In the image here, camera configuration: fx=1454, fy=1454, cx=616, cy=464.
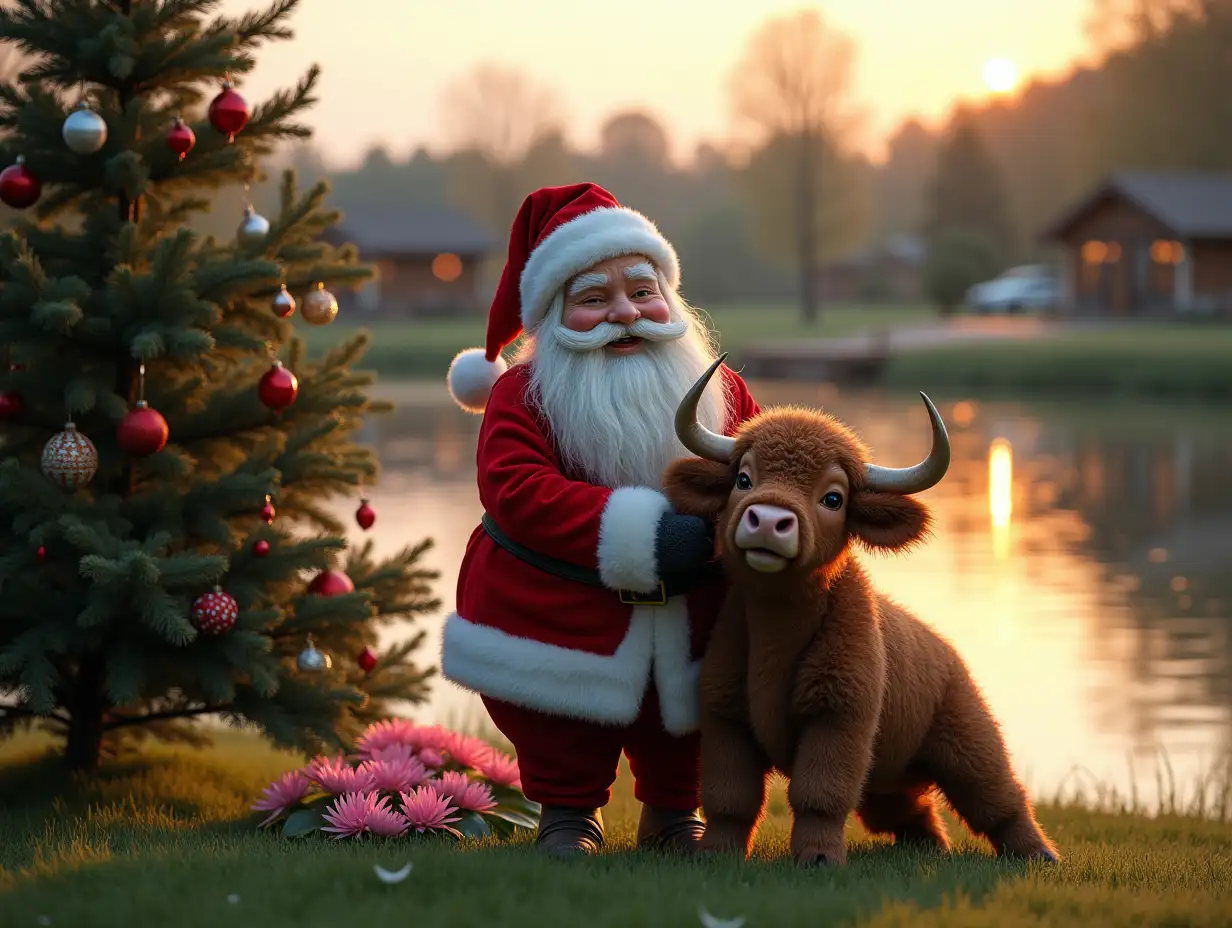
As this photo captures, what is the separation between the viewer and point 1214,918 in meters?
3.63

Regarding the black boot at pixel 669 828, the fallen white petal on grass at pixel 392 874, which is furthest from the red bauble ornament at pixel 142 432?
the black boot at pixel 669 828

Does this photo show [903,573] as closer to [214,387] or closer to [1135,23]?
[214,387]

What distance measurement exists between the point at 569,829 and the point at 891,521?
1.38 m

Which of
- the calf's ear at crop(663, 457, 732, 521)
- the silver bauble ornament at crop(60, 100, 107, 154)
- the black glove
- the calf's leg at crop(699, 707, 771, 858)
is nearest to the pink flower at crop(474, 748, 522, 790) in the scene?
the calf's leg at crop(699, 707, 771, 858)

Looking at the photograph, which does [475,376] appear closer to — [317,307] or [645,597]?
[317,307]

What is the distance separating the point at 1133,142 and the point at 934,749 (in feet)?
177

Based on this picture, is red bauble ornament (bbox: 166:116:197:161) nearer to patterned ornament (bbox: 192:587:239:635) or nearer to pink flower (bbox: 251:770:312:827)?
patterned ornament (bbox: 192:587:239:635)

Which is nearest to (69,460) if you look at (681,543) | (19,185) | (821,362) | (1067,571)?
(19,185)

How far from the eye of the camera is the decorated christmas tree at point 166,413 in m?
4.99

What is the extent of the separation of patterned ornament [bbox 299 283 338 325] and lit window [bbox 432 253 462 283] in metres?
51.7

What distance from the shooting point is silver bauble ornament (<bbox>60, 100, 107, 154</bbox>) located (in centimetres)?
510

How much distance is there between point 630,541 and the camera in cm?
411

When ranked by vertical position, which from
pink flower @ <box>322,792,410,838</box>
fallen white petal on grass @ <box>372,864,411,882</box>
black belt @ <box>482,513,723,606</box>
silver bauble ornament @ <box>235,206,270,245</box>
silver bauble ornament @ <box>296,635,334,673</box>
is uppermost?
silver bauble ornament @ <box>235,206,270,245</box>

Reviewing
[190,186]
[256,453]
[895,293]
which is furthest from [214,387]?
[895,293]
